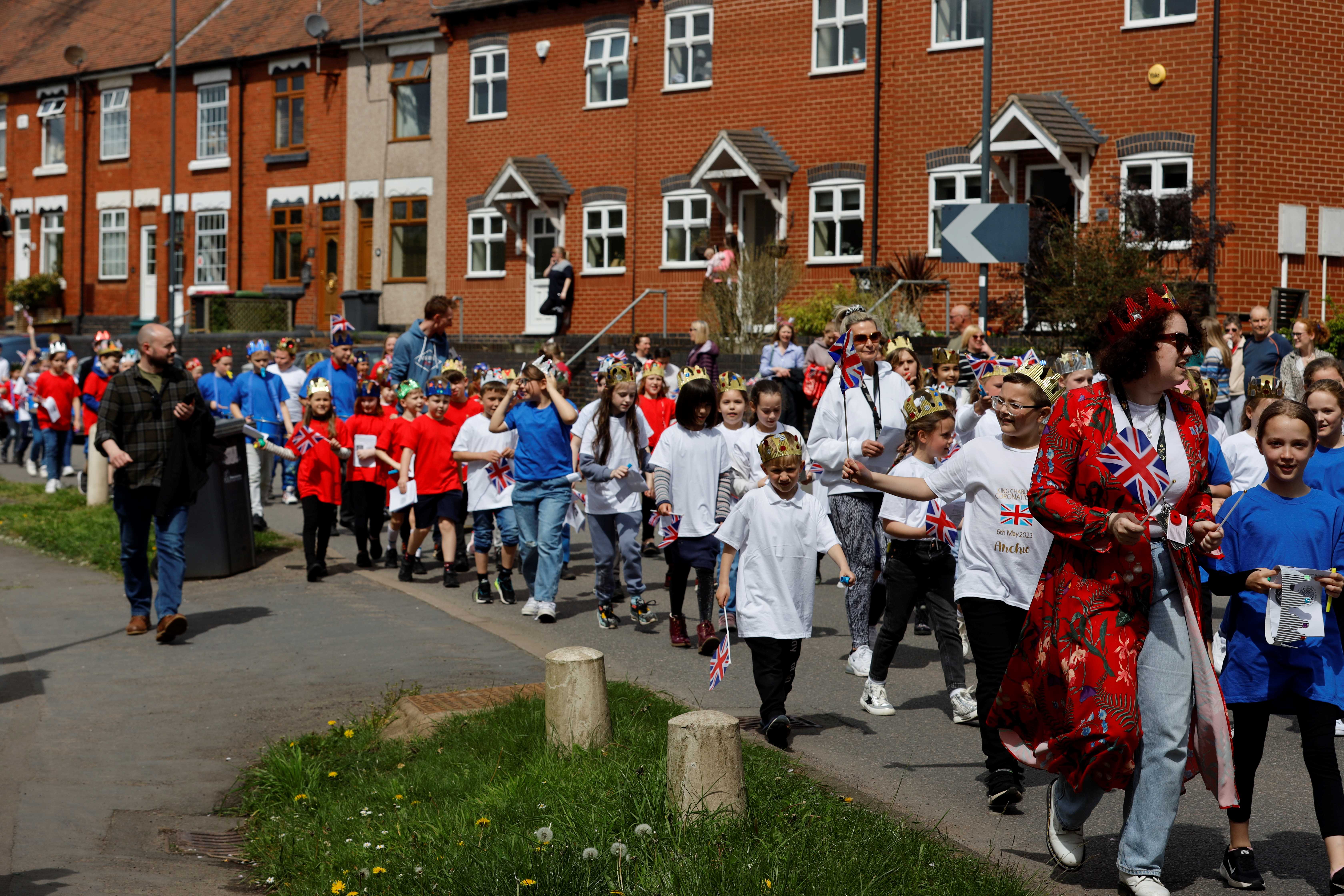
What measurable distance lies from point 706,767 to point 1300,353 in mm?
9609

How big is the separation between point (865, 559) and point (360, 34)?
3035cm

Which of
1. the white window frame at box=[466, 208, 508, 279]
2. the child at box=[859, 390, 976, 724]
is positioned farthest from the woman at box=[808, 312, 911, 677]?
the white window frame at box=[466, 208, 508, 279]

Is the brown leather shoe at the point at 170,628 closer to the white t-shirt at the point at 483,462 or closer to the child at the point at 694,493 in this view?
the white t-shirt at the point at 483,462

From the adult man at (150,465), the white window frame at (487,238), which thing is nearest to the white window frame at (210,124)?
the white window frame at (487,238)

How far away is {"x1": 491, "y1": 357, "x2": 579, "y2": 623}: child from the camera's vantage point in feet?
36.6

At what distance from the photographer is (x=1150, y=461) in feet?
16.8

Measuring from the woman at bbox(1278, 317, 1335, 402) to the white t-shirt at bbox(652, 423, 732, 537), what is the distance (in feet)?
15.8

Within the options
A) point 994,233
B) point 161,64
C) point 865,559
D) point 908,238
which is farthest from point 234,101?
point 865,559

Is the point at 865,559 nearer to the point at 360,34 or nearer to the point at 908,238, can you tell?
the point at 908,238

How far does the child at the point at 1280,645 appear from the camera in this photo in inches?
214

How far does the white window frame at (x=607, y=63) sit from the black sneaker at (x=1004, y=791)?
26.7 meters

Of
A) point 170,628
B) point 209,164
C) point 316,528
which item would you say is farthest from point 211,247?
point 170,628

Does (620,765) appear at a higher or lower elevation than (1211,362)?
lower

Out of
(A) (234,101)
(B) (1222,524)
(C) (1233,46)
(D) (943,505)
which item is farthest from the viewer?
(A) (234,101)
